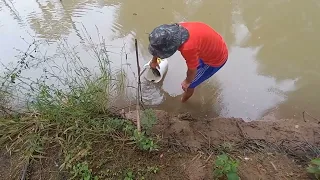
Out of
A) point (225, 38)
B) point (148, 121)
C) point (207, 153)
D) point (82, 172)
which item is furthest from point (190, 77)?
point (225, 38)

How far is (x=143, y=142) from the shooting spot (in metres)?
2.56

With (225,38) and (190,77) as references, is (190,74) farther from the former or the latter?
(225,38)

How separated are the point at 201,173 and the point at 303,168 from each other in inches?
31.4

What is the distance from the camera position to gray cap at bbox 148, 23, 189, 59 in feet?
8.91

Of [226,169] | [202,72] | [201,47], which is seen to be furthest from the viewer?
[202,72]

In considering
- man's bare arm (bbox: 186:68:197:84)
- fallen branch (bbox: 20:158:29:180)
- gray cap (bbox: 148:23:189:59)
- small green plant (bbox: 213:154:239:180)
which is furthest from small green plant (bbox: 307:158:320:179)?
fallen branch (bbox: 20:158:29:180)

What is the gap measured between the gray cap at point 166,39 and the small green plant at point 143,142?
72cm

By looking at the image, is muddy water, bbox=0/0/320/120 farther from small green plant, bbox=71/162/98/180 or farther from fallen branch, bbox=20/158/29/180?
fallen branch, bbox=20/158/29/180

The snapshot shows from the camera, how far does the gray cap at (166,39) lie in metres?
2.72

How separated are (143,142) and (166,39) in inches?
33.6

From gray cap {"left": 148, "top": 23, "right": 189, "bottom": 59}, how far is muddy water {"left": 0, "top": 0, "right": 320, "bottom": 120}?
1.01m

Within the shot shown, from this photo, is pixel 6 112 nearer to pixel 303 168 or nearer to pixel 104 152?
pixel 104 152

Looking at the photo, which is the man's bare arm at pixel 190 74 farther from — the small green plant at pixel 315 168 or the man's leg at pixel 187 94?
the small green plant at pixel 315 168

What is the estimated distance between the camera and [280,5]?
4801 mm
